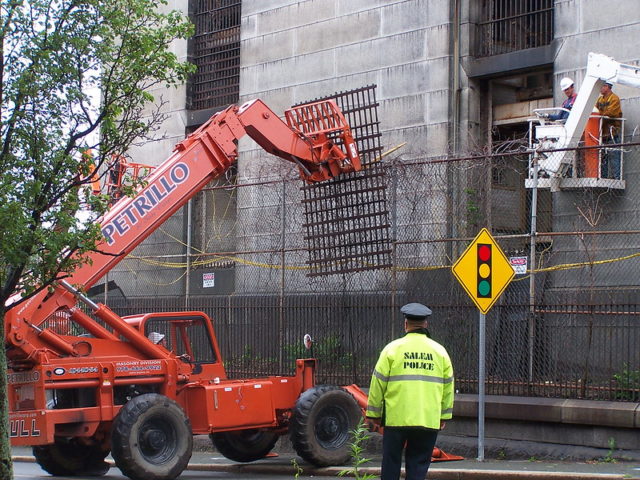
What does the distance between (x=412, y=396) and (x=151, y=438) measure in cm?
488

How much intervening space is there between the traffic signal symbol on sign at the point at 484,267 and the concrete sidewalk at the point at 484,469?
2.18 meters

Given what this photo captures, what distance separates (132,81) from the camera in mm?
9219

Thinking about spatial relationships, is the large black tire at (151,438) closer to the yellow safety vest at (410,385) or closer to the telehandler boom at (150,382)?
the telehandler boom at (150,382)

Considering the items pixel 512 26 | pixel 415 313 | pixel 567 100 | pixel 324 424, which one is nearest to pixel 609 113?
pixel 567 100

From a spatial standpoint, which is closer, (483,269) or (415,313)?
(415,313)

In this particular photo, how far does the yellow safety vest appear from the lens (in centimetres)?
853

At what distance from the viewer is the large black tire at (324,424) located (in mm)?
13570

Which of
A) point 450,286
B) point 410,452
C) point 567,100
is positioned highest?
point 567,100

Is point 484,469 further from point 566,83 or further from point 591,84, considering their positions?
point 566,83

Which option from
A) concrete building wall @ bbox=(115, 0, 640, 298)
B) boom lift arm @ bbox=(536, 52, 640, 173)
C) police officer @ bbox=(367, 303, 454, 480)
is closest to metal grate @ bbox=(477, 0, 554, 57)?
concrete building wall @ bbox=(115, 0, 640, 298)

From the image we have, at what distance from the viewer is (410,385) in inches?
337

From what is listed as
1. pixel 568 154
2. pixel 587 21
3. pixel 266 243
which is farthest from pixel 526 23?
pixel 266 243

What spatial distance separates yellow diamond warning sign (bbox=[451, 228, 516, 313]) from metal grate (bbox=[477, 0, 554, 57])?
707 cm

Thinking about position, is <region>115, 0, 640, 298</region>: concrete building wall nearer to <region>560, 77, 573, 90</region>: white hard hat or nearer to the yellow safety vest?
<region>560, 77, 573, 90</region>: white hard hat
